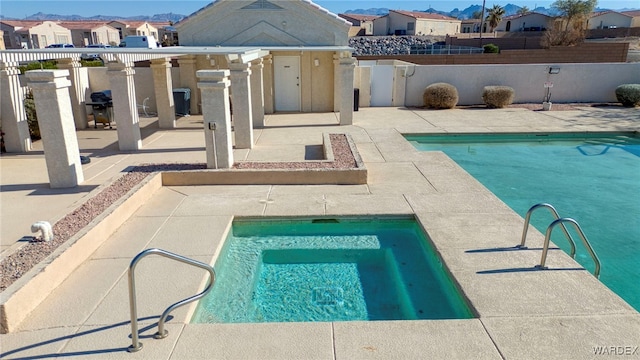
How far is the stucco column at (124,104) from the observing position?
39.6ft

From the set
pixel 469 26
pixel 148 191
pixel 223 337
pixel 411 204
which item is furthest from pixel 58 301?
pixel 469 26

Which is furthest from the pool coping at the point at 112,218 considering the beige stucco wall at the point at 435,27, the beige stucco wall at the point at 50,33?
the beige stucco wall at the point at 435,27

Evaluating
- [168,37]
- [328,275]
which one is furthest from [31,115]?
[168,37]

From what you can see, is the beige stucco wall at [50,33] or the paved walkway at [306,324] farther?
the beige stucco wall at [50,33]

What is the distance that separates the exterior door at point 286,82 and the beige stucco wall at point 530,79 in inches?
218

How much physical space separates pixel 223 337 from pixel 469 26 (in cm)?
12002

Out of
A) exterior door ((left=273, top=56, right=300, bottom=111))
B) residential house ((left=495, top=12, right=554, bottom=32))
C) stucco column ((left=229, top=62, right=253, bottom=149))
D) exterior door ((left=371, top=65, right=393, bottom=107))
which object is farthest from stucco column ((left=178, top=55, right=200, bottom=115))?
residential house ((left=495, top=12, right=554, bottom=32))

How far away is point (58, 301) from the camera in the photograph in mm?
5480

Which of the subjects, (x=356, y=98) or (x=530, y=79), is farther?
(x=530, y=79)

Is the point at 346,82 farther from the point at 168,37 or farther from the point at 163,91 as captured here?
the point at 168,37

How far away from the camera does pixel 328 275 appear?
6.75m

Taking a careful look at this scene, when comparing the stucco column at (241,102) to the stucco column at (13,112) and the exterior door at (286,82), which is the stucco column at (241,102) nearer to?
the stucco column at (13,112)

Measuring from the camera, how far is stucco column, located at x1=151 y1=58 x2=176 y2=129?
51.4 feet

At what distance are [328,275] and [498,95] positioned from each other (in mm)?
16852
